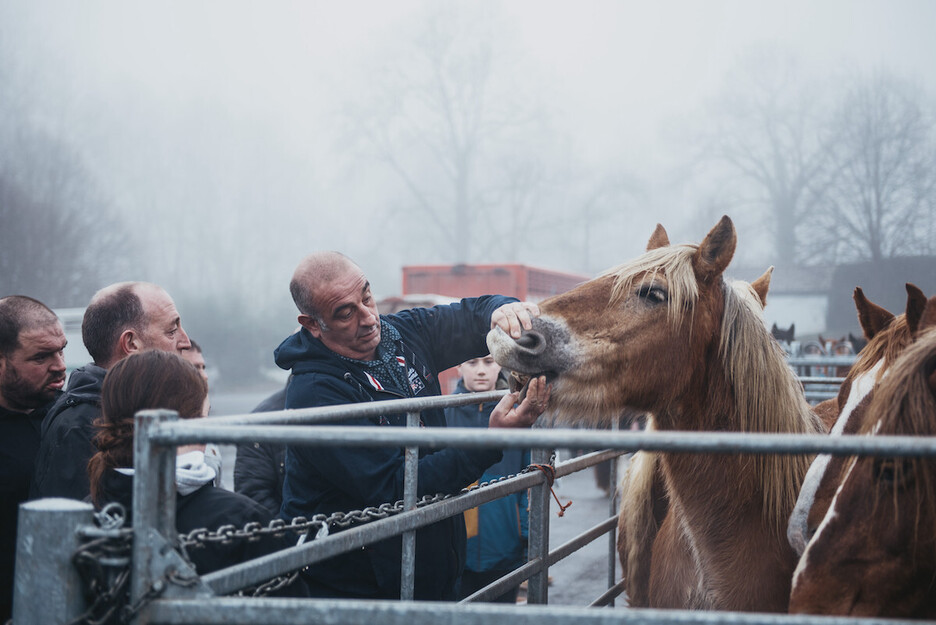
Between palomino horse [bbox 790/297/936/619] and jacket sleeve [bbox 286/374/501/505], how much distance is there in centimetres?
100

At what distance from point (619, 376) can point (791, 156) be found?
40771mm

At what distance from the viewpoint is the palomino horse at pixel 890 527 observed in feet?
5.34

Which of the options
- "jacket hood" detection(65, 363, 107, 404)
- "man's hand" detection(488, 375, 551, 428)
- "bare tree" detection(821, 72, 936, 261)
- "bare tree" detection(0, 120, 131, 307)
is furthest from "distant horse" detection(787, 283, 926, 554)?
"bare tree" detection(821, 72, 936, 261)

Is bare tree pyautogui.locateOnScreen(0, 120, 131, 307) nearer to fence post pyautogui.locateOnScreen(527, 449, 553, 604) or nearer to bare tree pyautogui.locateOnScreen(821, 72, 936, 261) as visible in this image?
fence post pyautogui.locateOnScreen(527, 449, 553, 604)

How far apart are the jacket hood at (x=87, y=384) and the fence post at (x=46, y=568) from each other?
1370 millimetres

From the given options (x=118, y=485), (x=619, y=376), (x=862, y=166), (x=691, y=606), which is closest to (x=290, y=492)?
(x=118, y=485)

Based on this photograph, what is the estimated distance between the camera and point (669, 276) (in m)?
2.46

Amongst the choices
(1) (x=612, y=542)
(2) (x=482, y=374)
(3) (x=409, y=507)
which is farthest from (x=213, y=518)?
(2) (x=482, y=374)

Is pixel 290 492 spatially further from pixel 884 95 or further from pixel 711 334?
pixel 884 95

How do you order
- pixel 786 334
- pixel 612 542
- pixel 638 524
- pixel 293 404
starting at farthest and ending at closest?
1. pixel 786 334
2. pixel 612 542
3. pixel 638 524
4. pixel 293 404

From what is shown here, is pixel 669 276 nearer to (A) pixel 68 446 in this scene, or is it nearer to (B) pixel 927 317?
(B) pixel 927 317

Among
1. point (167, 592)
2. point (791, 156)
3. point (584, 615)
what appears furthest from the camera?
point (791, 156)

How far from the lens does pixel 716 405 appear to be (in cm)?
253

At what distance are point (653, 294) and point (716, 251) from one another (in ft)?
0.86
